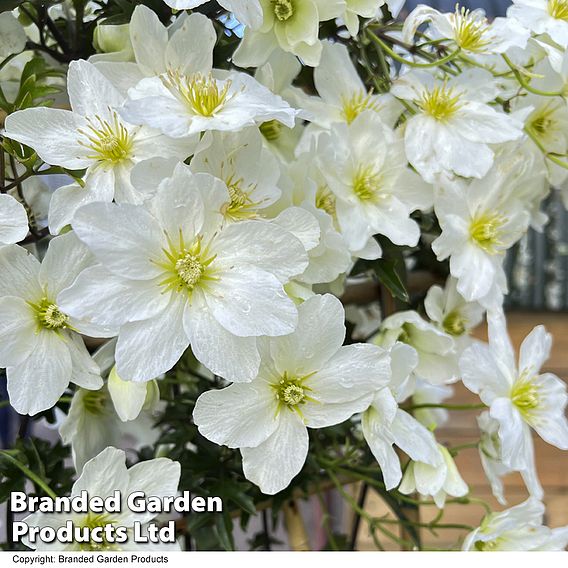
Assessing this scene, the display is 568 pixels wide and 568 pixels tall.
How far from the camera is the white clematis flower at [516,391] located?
1.30ft

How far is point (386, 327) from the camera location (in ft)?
1.39

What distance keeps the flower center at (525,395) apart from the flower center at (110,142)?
243 millimetres

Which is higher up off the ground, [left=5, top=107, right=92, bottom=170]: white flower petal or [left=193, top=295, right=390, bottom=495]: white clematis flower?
[left=5, top=107, right=92, bottom=170]: white flower petal

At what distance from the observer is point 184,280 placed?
30 cm

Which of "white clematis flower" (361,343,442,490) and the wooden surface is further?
the wooden surface

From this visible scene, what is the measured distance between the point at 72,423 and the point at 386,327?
6.6 inches

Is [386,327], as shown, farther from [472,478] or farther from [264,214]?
[472,478]

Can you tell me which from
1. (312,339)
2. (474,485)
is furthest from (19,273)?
(474,485)

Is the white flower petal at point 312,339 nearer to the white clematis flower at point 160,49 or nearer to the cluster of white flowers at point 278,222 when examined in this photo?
the cluster of white flowers at point 278,222

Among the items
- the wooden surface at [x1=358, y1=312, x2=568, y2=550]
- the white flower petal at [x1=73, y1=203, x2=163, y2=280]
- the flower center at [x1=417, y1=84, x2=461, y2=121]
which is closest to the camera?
the white flower petal at [x1=73, y1=203, x2=163, y2=280]

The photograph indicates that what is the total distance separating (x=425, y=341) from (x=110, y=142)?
20 cm

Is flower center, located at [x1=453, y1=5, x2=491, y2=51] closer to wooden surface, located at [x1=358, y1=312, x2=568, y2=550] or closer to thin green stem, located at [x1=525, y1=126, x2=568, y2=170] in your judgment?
thin green stem, located at [x1=525, y1=126, x2=568, y2=170]

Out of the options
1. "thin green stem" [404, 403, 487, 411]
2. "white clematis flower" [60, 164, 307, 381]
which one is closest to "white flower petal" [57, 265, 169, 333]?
"white clematis flower" [60, 164, 307, 381]

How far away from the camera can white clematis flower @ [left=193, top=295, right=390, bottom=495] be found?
0.32 metres
